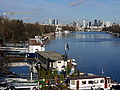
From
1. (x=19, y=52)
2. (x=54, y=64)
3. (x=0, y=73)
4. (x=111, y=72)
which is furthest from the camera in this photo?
(x=19, y=52)

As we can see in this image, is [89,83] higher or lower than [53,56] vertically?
lower

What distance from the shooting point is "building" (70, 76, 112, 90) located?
18.3ft

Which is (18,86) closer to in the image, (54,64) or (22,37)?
(54,64)

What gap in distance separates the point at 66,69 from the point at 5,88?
1.85 meters

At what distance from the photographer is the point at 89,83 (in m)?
5.68

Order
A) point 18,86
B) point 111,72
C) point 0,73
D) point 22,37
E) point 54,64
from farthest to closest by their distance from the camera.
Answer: point 22,37
point 111,72
point 54,64
point 0,73
point 18,86

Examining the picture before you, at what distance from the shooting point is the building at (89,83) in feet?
18.3

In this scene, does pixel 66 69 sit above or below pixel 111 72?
above

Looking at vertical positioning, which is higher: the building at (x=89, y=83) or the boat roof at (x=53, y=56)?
the boat roof at (x=53, y=56)

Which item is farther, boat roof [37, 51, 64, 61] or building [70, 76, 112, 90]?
boat roof [37, 51, 64, 61]

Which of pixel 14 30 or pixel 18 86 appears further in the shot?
pixel 14 30

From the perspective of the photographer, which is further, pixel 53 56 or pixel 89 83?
pixel 53 56

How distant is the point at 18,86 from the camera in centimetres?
555

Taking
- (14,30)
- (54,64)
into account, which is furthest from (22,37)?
(54,64)
